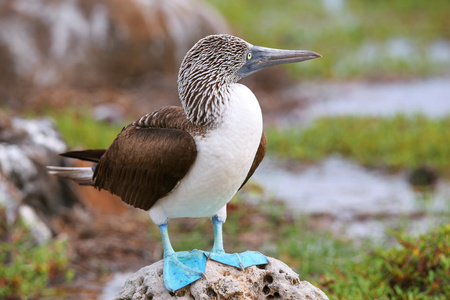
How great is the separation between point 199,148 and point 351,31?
36.7 feet

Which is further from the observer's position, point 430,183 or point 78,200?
point 430,183

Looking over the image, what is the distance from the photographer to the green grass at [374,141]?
735cm

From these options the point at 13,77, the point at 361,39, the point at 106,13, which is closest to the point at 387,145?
the point at 106,13

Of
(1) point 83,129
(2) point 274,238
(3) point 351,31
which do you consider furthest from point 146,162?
(3) point 351,31

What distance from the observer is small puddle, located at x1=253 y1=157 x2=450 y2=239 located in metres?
5.88

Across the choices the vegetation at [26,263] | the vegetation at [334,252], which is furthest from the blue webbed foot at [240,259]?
the vegetation at [26,263]

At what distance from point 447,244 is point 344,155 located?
364cm

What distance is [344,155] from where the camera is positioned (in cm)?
777

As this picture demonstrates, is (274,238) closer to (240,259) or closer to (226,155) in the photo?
(240,259)

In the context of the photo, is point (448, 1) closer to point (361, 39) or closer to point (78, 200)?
point (361, 39)

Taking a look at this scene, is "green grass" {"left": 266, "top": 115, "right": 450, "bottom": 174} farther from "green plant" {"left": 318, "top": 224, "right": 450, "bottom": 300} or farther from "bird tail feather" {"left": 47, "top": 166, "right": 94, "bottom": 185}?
"bird tail feather" {"left": 47, "top": 166, "right": 94, "bottom": 185}

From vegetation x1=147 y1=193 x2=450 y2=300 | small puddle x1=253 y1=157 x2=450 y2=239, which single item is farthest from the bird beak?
small puddle x1=253 y1=157 x2=450 y2=239

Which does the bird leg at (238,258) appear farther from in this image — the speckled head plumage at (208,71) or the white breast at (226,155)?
the speckled head plumage at (208,71)

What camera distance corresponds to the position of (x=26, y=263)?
4.77 metres
